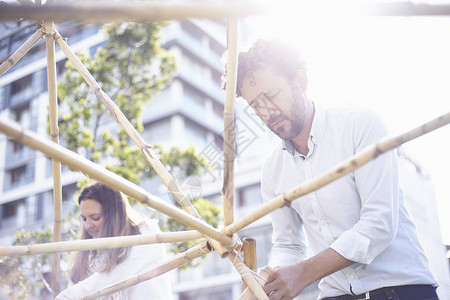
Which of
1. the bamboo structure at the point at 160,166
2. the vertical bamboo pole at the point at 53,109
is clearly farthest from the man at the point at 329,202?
the vertical bamboo pole at the point at 53,109

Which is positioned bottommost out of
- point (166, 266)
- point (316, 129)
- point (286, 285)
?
point (286, 285)

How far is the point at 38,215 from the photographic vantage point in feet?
42.5

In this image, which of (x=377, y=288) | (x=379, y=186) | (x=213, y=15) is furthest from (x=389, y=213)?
(x=213, y=15)

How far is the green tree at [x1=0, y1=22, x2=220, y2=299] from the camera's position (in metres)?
3.92

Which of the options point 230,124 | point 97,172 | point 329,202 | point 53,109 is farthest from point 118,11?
point 53,109

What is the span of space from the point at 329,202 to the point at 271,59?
0.41 metres

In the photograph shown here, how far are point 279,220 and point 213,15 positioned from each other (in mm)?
819

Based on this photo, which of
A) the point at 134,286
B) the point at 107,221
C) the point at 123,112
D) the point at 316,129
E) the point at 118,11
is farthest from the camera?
the point at 123,112

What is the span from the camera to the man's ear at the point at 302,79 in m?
1.34

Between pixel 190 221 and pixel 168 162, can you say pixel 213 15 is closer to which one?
pixel 190 221

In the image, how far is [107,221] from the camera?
175 centimetres

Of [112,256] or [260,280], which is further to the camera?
[112,256]

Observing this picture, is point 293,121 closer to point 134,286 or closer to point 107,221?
point 134,286

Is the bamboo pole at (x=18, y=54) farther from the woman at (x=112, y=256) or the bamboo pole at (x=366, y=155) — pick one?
the bamboo pole at (x=366, y=155)
